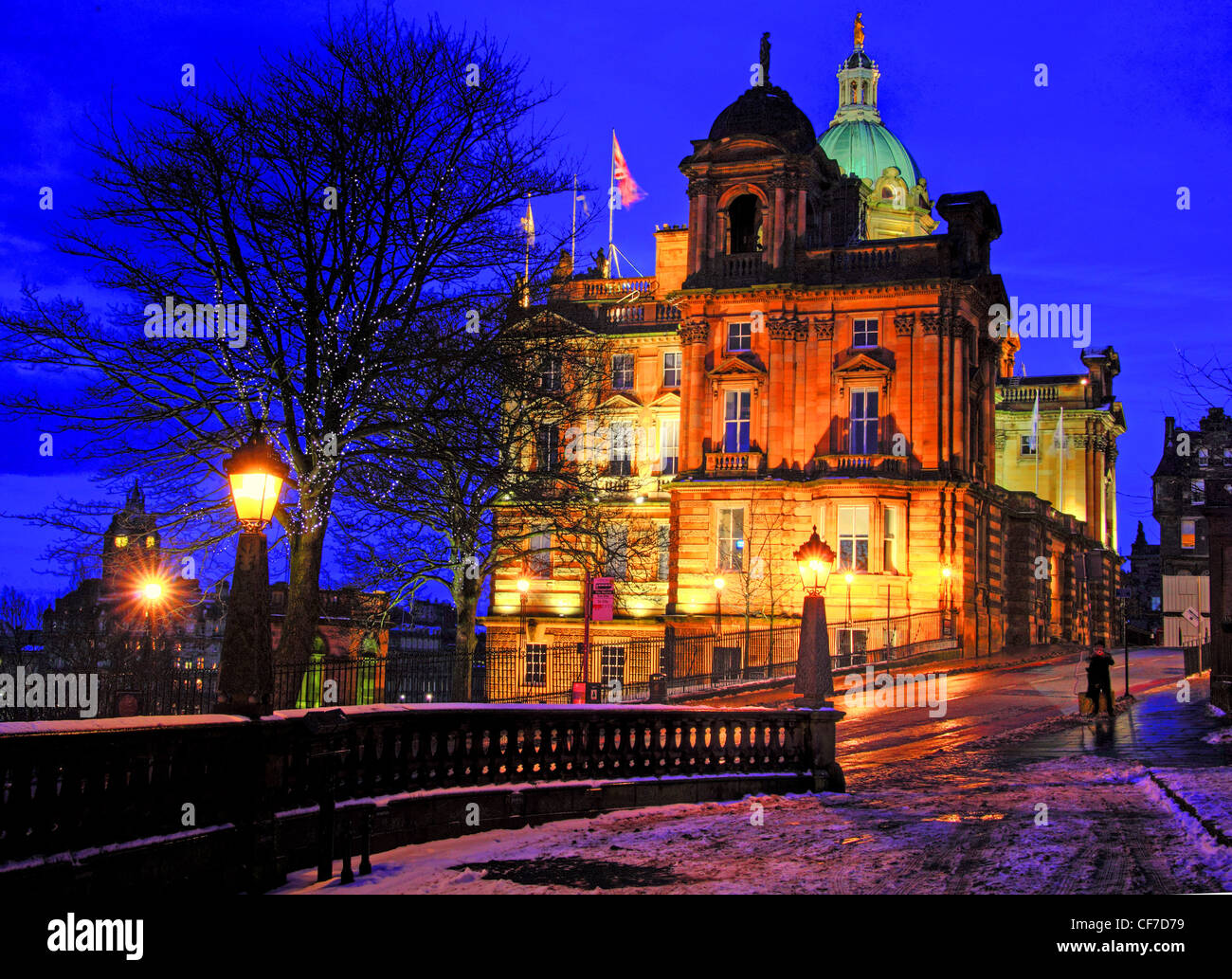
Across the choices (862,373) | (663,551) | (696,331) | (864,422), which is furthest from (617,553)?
(663,551)

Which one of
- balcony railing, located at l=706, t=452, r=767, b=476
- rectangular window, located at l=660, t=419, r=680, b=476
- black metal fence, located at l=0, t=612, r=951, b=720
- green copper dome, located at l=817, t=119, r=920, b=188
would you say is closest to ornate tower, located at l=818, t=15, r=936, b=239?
green copper dome, located at l=817, t=119, r=920, b=188

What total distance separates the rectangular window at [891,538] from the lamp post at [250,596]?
1597 inches

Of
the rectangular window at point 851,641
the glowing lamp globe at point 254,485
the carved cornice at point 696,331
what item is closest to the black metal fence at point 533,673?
the rectangular window at point 851,641

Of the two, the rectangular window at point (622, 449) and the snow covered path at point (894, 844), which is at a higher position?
the rectangular window at point (622, 449)

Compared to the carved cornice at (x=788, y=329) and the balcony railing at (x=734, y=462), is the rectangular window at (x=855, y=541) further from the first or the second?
the carved cornice at (x=788, y=329)

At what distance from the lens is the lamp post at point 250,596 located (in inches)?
416

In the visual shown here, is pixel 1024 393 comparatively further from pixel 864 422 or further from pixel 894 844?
pixel 894 844

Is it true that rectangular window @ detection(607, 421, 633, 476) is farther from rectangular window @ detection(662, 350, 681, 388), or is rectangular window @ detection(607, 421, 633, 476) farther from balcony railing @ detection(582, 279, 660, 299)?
balcony railing @ detection(582, 279, 660, 299)

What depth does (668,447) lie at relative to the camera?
2271 inches

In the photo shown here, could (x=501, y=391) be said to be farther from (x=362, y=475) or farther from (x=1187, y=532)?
(x=1187, y=532)

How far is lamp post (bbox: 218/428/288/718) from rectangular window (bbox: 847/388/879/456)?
41891mm

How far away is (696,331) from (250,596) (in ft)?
143
